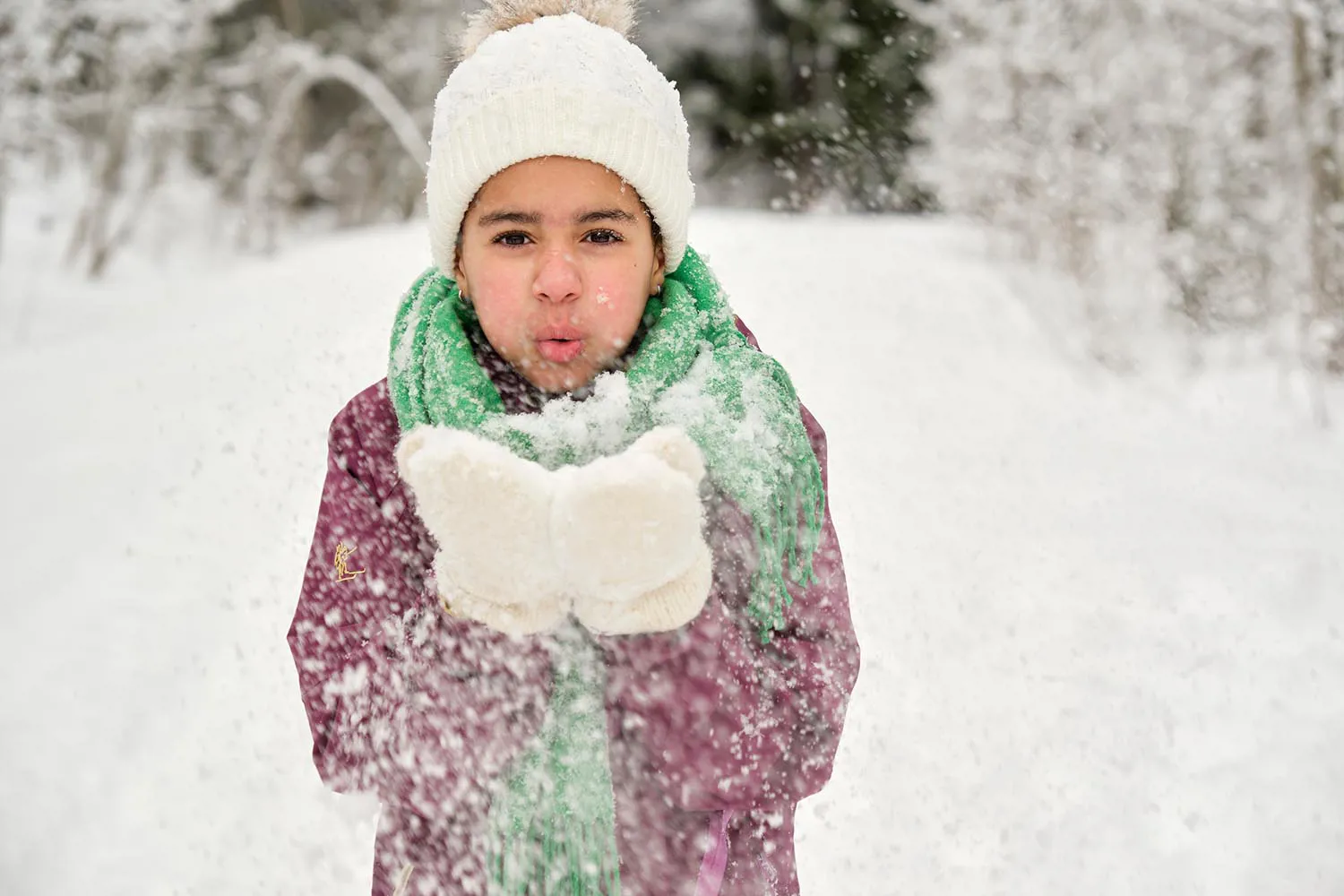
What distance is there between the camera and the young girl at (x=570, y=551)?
122 cm

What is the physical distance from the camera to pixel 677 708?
1294mm

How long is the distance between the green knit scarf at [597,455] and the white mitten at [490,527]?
6.5 inches

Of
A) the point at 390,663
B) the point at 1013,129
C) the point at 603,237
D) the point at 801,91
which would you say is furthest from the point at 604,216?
the point at 801,91

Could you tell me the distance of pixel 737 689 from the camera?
1.32 metres

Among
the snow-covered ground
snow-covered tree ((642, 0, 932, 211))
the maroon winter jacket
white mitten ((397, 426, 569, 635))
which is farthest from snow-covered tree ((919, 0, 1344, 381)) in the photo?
white mitten ((397, 426, 569, 635))

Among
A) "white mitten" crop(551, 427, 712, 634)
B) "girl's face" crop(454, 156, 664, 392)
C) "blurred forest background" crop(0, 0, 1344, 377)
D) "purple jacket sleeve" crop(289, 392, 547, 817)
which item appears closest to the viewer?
"white mitten" crop(551, 427, 712, 634)

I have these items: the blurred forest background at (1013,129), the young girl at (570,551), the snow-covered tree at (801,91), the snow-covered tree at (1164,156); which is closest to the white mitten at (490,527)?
the young girl at (570,551)

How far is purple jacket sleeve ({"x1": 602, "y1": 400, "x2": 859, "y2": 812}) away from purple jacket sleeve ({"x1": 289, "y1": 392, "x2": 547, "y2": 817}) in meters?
0.16

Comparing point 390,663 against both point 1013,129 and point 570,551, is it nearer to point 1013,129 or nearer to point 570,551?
point 570,551

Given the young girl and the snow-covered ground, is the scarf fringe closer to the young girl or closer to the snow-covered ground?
the young girl

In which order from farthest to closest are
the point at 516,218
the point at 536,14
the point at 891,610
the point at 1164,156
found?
1. the point at 1164,156
2. the point at 891,610
3. the point at 536,14
4. the point at 516,218

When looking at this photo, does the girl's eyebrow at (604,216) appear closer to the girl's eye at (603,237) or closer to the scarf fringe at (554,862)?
the girl's eye at (603,237)

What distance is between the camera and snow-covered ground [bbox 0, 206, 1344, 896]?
2771 mm

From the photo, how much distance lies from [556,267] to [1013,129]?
10.2 meters
